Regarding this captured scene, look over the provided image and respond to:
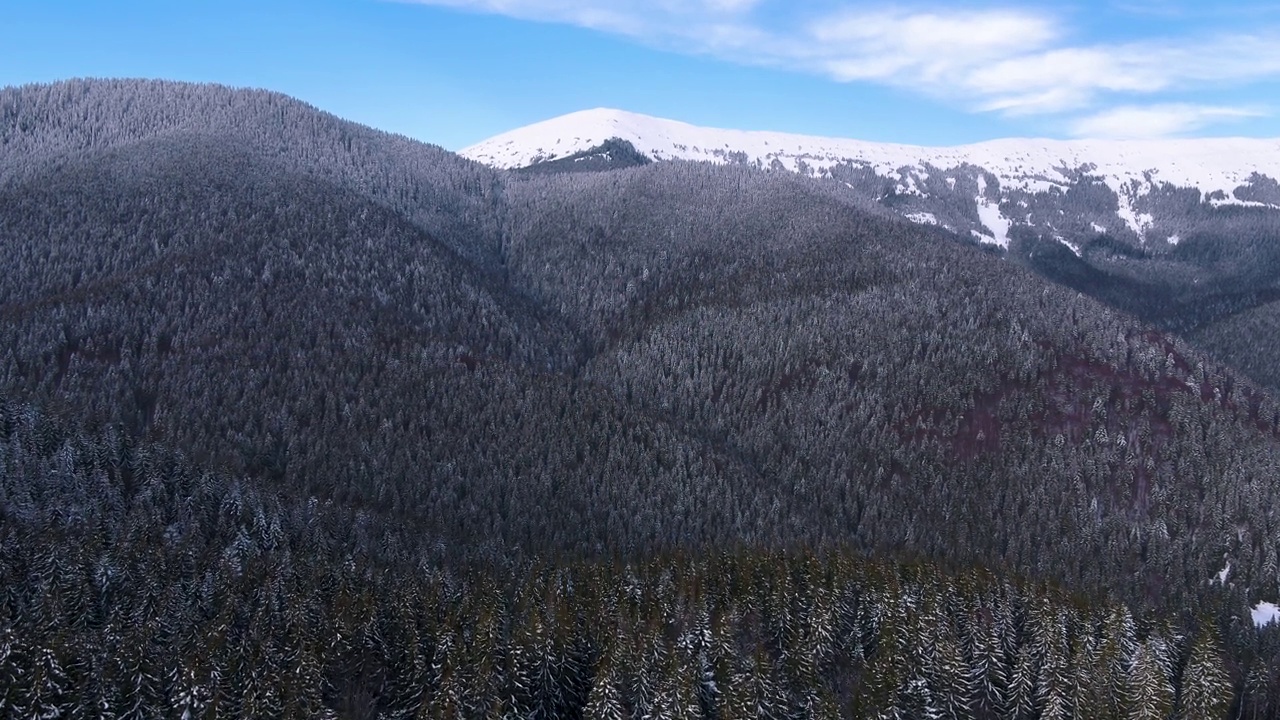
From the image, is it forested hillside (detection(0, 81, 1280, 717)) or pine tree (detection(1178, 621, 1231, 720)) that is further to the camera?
pine tree (detection(1178, 621, 1231, 720))

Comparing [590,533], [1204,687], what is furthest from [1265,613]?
[590,533]

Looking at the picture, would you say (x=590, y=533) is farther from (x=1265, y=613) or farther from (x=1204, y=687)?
(x=1265, y=613)

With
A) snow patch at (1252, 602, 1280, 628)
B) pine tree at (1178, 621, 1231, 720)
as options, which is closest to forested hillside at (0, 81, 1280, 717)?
pine tree at (1178, 621, 1231, 720)

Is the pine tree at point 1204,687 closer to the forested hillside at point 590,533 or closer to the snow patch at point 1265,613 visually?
the forested hillside at point 590,533

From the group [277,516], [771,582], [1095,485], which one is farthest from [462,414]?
[1095,485]

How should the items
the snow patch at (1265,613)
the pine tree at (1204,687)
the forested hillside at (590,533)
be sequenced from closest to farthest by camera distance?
the forested hillside at (590,533) < the pine tree at (1204,687) < the snow patch at (1265,613)

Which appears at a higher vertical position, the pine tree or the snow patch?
the pine tree

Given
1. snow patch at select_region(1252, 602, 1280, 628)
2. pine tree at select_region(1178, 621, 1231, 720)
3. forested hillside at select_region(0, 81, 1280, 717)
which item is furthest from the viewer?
snow patch at select_region(1252, 602, 1280, 628)

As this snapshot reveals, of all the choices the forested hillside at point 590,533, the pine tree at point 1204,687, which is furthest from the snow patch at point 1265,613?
the pine tree at point 1204,687

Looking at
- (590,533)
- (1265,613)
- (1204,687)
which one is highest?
(1204,687)

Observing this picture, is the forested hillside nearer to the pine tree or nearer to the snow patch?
the pine tree

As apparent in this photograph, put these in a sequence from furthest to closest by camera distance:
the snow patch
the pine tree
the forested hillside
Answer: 1. the snow patch
2. the pine tree
3. the forested hillside

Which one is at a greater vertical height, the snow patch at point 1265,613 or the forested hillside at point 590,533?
the forested hillside at point 590,533
